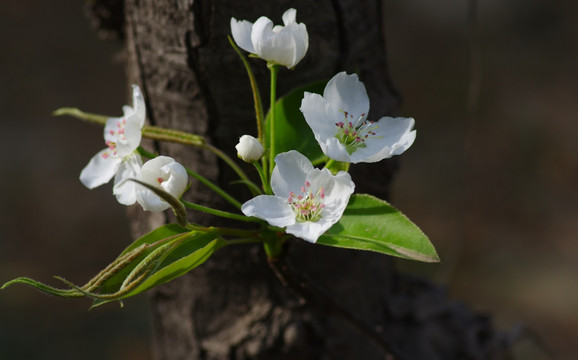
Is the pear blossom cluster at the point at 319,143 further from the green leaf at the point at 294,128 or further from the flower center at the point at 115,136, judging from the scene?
the flower center at the point at 115,136

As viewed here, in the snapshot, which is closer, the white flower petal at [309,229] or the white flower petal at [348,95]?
the white flower petal at [309,229]

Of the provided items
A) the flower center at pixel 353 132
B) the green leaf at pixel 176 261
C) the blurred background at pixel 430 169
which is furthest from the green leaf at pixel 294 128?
the blurred background at pixel 430 169

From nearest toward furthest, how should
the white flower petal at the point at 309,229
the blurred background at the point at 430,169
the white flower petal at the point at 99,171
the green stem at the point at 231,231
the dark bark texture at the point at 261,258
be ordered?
the white flower petal at the point at 309,229, the green stem at the point at 231,231, the white flower petal at the point at 99,171, the dark bark texture at the point at 261,258, the blurred background at the point at 430,169

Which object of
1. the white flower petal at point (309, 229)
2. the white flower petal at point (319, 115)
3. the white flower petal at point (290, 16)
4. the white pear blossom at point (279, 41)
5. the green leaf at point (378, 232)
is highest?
the white flower petal at point (290, 16)

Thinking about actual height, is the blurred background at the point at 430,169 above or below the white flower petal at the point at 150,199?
below

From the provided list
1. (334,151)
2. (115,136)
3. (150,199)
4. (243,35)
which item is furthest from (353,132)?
(115,136)

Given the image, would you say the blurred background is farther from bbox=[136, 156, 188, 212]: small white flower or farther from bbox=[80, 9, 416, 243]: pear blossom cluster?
bbox=[136, 156, 188, 212]: small white flower

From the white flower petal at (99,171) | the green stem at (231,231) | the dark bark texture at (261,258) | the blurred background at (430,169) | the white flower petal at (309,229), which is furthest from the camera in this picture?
the blurred background at (430,169)
